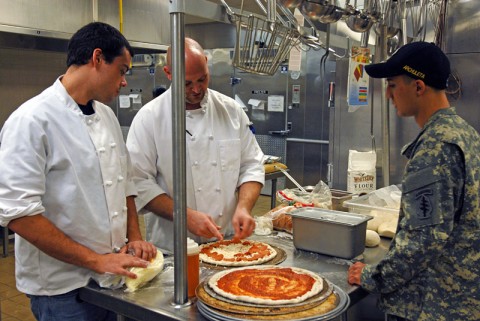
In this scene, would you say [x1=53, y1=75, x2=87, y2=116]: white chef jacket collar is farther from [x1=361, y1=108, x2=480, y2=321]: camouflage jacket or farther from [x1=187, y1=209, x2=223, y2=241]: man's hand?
[x1=361, y1=108, x2=480, y2=321]: camouflage jacket

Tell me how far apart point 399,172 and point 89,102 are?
86.2 inches

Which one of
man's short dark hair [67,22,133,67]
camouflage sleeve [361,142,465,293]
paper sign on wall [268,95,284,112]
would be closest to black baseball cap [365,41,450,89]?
camouflage sleeve [361,142,465,293]

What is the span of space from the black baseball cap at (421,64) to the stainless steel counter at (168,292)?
0.67 m

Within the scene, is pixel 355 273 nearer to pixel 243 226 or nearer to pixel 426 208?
pixel 426 208

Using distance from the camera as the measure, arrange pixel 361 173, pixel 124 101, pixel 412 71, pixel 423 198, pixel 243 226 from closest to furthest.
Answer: pixel 423 198
pixel 412 71
pixel 243 226
pixel 361 173
pixel 124 101

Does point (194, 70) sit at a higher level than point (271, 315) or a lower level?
higher

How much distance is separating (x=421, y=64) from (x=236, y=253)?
90 cm

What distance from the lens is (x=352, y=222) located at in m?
1.72

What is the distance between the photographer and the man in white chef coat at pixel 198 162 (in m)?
1.92

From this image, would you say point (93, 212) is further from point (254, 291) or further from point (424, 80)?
point (424, 80)

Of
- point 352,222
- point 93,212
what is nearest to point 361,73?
point 352,222

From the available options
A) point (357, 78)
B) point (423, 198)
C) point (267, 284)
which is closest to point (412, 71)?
point (423, 198)

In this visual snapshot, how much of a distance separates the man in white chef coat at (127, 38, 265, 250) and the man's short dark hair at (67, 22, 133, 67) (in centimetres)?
36

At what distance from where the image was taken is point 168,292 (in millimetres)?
Result: 1418
